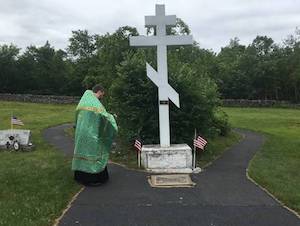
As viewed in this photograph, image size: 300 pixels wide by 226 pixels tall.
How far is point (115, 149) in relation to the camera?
16500 mm

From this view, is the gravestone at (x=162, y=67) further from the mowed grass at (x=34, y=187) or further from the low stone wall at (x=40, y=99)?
the low stone wall at (x=40, y=99)

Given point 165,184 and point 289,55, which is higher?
point 289,55

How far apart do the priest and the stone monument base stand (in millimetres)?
1979

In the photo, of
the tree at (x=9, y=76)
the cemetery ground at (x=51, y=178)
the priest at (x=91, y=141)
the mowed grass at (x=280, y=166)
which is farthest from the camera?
the tree at (x=9, y=76)

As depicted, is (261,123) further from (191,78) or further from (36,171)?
(36,171)

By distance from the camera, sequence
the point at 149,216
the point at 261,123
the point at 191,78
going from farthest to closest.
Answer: the point at 261,123
the point at 191,78
the point at 149,216

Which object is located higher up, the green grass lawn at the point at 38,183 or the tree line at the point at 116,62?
the tree line at the point at 116,62

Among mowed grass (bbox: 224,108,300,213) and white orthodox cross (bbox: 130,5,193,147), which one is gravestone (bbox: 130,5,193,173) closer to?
white orthodox cross (bbox: 130,5,193,147)

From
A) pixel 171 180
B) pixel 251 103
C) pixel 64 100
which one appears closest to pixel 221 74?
pixel 251 103

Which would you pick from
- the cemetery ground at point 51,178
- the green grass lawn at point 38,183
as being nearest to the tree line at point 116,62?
the cemetery ground at point 51,178

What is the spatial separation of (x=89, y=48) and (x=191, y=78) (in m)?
63.9

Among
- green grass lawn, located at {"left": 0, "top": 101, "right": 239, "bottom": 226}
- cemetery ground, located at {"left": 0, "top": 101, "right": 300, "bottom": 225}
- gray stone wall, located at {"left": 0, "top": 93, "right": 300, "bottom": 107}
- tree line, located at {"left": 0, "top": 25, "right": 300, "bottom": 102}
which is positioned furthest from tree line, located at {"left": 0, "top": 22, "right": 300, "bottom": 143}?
green grass lawn, located at {"left": 0, "top": 101, "right": 239, "bottom": 226}

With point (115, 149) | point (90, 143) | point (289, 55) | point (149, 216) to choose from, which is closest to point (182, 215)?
point (149, 216)

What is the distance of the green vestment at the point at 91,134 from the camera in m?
11.2
